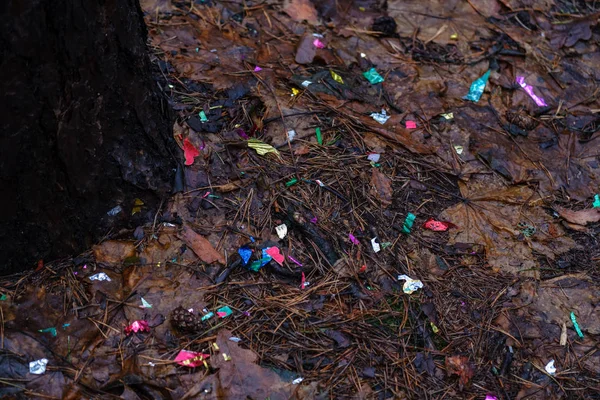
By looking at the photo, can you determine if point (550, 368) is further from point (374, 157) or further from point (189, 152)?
point (189, 152)

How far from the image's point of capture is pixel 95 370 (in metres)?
1.98

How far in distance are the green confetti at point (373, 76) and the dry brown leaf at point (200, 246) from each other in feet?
5.06

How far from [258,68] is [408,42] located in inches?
45.6

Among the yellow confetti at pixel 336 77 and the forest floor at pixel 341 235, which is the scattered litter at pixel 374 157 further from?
the yellow confetti at pixel 336 77

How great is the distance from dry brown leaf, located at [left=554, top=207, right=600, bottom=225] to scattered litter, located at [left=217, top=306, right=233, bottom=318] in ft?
6.12

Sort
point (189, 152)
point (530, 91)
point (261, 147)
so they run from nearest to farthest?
point (189, 152) → point (261, 147) → point (530, 91)

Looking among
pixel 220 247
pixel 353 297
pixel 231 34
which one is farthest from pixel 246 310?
pixel 231 34

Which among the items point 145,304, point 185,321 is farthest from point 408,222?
point 145,304

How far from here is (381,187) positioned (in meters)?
2.73

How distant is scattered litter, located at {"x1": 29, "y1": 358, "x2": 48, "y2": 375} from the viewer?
1939mm

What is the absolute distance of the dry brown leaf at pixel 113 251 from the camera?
7.46 ft

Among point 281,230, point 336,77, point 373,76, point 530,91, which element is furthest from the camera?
point 530,91

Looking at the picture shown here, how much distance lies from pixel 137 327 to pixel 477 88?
253 cm

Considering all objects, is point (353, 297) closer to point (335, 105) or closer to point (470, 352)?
point (470, 352)
